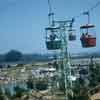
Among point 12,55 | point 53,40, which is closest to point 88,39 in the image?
point 53,40

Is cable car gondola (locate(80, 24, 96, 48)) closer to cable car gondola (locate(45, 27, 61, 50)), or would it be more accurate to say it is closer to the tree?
cable car gondola (locate(45, 27, 61, 50))

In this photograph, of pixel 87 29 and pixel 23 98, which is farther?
pixel 23 98

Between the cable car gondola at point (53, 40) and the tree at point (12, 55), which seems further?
the tree at point (12, 55)

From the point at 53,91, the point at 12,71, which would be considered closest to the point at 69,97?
the point at 53,91

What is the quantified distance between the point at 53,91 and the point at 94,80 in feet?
33.6

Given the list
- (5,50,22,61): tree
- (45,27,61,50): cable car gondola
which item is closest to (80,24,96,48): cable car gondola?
(45,27,61,50): cable car gondola

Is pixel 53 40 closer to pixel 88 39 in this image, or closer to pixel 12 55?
pixel 88 39

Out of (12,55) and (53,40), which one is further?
(12,55)

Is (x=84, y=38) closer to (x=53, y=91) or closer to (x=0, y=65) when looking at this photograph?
(x=53, y=91)

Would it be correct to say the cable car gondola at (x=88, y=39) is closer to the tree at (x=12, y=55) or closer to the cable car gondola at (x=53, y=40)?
the cable car gondola at (x=53, y=40)

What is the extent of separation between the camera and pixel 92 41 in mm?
28969

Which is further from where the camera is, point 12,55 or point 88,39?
point 12,55

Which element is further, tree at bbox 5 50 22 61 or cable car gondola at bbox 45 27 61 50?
tree at bbox 5 50 22 61

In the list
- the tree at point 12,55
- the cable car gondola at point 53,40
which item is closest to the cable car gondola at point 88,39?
the cable car gondola at point 53,40
